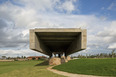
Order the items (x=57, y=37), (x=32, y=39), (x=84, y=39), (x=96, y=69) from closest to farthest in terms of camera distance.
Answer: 1. (x=96, y=69)
2. (x=32, y=39)
3. (x=84, y=39)
4. (x=57, y=37)

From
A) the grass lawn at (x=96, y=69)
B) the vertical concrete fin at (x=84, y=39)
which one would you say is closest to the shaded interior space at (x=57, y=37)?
the vertical concrete fin at (x=84, y=39)

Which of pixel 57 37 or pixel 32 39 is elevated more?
pixel 57 37

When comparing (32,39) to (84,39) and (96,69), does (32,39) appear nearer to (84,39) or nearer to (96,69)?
(84,39)

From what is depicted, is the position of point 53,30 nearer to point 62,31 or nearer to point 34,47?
point 62,31

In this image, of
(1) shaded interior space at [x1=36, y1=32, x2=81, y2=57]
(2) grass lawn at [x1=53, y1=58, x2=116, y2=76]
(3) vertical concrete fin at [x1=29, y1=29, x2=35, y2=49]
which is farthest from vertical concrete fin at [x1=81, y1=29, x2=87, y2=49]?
(3) vertical concrete fin at [x1=29, y1=29, x2=35, y2=49]

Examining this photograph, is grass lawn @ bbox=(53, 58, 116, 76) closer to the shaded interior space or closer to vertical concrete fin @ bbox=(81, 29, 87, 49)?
vertical concrete fin @ bbox=(81, 29, 87, 49)

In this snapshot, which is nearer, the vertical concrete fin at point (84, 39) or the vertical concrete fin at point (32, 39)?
the vertical concrete fin at point (32, 39)

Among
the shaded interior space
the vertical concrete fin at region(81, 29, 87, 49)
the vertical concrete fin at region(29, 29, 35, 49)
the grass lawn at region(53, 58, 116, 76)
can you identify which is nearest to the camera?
the grass lawn at region(53, 58, 116, 76)

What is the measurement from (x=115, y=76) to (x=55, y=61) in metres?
20.5

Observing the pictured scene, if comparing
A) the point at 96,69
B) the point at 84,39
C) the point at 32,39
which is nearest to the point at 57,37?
the point at 32,39

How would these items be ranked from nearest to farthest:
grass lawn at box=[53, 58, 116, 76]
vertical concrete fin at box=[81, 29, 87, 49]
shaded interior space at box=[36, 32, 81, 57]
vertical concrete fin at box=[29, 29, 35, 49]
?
grass lawn at box=[53, 58, 116, 76] < vertical concrete fin at box=[29, 29, 35, 49] < vertical concrete fin at box=[81, 29, 87, 49] < shaded interior space at box=[36, 32, 81, 57]

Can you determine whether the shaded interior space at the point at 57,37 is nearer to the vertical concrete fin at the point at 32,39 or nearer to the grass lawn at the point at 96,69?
the vertical concrete fin at the point at 32,39

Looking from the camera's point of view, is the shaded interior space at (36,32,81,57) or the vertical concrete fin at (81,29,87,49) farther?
the shaded interior space at (36,32,81,57)

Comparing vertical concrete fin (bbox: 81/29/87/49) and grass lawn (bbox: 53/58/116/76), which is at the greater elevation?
vertical concrete fin (bbox: 81/29/87/49)
